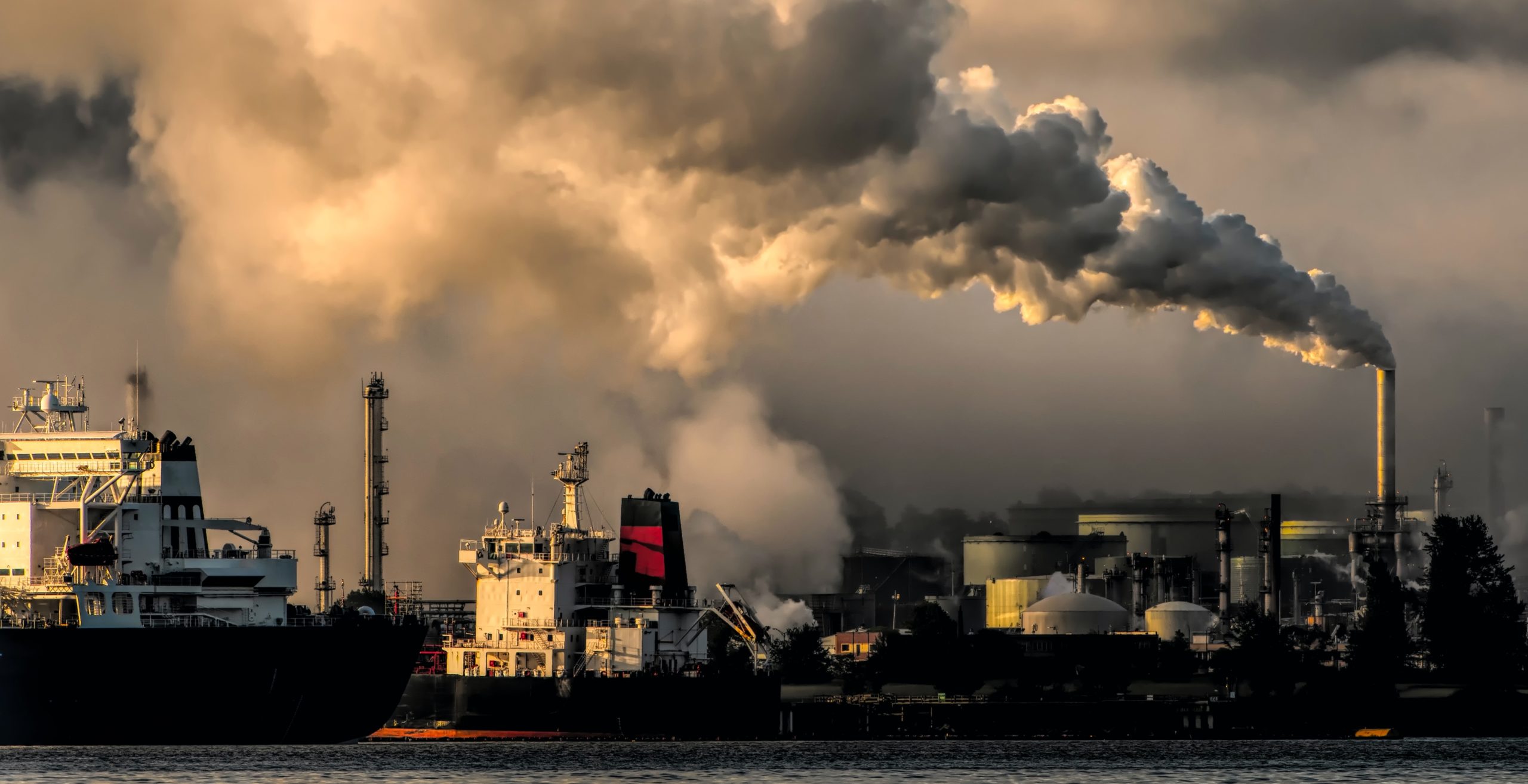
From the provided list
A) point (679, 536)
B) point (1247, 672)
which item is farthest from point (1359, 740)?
point (679, 536)

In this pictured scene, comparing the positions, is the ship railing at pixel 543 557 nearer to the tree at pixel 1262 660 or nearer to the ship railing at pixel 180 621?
the ship railing at pixel 180 621

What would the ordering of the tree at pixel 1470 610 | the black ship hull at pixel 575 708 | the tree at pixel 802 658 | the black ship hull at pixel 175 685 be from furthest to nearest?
the tree at pixel 802 658, the tree at pixel 1470 610, the black ship hull at pixel 575 708, the black ship hull at pixel 175 685

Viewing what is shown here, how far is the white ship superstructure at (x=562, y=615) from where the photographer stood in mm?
132250

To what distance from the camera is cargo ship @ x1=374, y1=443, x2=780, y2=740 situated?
Result: 12888 centimetres

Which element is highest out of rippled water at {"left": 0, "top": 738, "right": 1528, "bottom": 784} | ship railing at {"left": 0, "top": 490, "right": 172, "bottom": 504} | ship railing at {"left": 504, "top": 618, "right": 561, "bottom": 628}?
ship railing at {"left": 0, "top": 490, "right": 172, "bottom": 504}

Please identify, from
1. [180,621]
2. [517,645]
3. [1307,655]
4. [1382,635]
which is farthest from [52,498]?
[1307,655]

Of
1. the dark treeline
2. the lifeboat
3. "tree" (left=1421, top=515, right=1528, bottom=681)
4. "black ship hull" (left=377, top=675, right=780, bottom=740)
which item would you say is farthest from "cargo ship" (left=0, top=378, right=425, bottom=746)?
"tree" (left=1421, top=515, right=1528, bottom=681)

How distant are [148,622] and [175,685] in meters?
3.61

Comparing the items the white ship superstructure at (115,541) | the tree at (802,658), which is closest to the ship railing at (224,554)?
the white ship superstructure at (115,541)

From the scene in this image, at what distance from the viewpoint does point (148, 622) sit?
103m

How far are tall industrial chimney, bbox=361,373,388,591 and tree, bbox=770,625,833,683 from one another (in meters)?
34.2

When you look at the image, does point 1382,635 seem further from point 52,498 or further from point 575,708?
point 52,498

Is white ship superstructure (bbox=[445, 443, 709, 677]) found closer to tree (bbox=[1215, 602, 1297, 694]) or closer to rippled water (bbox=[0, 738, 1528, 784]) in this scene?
rippled water (bbox=[0, 738, 1528, 784])

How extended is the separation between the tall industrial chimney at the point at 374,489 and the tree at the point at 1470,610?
8451cm
